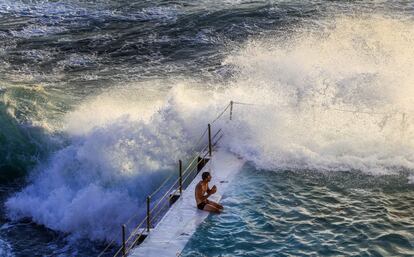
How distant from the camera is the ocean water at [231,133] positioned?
15094mm

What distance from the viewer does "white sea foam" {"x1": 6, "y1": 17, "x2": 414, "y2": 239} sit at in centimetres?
1752

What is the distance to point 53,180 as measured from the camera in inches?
763

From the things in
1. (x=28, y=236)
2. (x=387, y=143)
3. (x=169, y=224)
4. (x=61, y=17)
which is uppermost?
(x=61, y=17)

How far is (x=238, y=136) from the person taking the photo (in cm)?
1898

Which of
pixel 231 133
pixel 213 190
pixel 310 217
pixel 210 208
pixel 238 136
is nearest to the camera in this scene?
pixel 310 217

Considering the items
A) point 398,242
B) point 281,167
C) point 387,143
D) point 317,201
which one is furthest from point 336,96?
point 398,242

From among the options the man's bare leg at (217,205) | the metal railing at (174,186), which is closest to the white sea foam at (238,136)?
the metal railing at (174,186)

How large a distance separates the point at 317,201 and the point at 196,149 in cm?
507

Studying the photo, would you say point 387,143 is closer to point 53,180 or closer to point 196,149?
point 196,149

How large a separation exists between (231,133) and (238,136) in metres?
0.30

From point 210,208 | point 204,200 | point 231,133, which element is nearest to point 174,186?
point 231,133

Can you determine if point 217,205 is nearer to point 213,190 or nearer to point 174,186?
point 213,190

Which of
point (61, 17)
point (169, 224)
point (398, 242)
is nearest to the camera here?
point (398, 242)

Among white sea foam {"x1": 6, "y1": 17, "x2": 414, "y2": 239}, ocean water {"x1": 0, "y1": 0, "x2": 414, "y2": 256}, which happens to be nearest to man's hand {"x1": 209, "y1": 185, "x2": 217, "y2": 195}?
ocean water {"x1": 0, "y1": 0, "x2": 414, "y2": 256}
